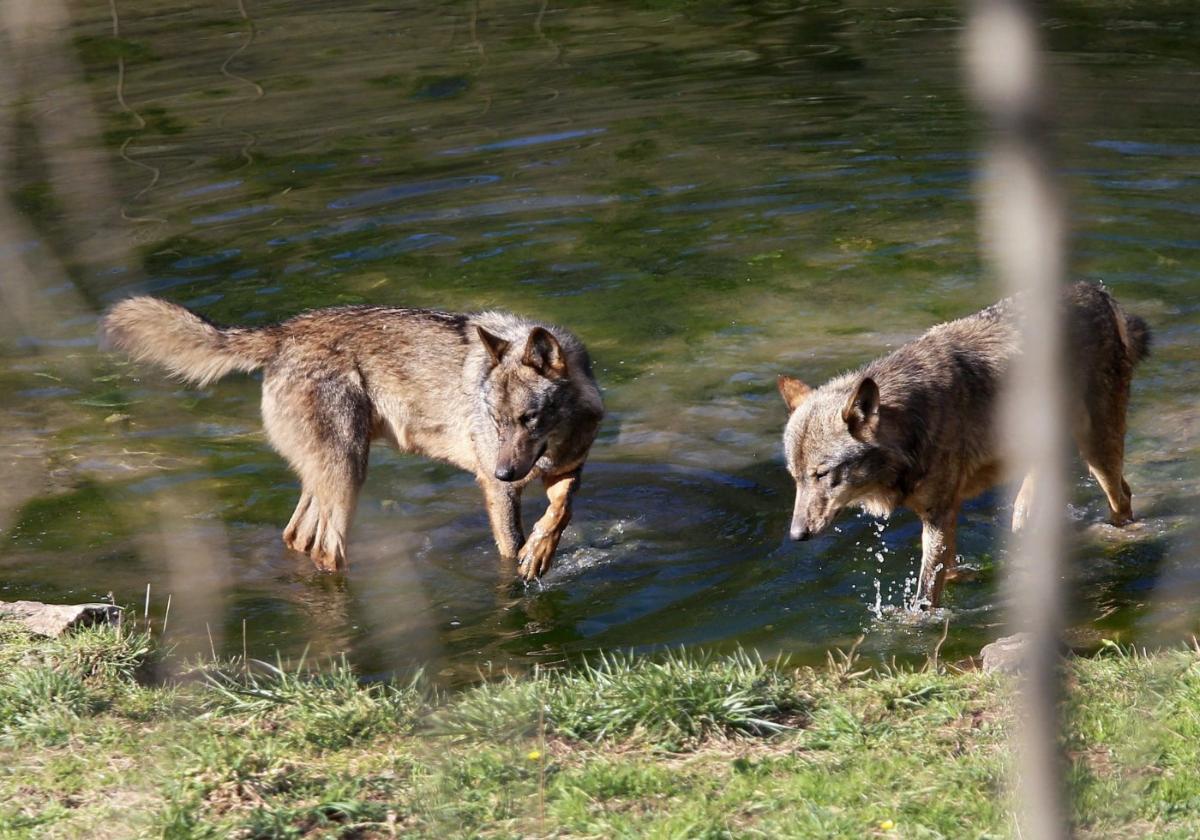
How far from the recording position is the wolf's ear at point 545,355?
8.56m

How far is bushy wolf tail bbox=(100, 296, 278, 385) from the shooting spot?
8875mm

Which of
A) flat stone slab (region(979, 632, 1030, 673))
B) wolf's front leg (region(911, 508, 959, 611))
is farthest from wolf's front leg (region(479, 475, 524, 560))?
flat stone slab (region(979, 632, 1030, 673))

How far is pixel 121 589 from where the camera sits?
8.16 meters

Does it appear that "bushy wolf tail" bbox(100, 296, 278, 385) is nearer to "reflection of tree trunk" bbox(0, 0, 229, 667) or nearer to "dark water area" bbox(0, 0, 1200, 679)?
"reflection of tree trunk" bbox(0, 0, 229, 667)

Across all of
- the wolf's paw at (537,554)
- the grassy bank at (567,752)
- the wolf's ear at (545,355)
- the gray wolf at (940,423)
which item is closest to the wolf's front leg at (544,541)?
the wolf's paw at (537,554)

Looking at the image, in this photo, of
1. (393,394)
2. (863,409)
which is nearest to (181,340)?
(393,394)

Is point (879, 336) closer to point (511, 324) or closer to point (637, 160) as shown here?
point (511, 324)

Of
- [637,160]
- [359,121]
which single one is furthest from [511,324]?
[359,121]

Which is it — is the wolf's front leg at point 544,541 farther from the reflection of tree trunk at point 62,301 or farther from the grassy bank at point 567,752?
the grassy bank at point 567,752

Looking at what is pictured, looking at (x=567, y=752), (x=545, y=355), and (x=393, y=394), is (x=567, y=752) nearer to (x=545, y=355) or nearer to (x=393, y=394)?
(x=545, y=355)

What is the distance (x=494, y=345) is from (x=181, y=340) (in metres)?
1.93

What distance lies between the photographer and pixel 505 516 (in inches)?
337

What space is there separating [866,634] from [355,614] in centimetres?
273

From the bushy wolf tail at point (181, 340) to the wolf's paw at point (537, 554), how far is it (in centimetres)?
206
